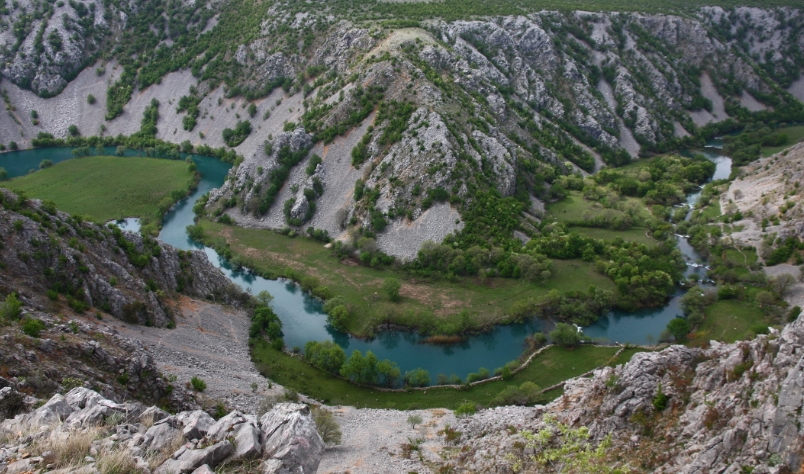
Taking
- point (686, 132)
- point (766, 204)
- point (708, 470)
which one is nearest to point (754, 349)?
point (708, 470)

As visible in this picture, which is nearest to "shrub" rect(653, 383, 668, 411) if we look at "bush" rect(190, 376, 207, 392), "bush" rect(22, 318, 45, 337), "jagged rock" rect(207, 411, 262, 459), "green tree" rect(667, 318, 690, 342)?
"jagged rock" rect(207, 411, 262, 459)

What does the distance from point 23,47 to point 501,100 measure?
459ft

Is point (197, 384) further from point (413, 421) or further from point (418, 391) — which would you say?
point (418, 391)

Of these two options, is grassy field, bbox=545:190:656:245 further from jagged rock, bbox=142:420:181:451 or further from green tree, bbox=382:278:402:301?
jagged rock, bbox=142:420:181:451

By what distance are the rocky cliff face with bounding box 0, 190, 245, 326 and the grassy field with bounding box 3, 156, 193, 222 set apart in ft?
156

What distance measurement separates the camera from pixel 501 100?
116812 millimetres

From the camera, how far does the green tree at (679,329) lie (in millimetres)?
62750

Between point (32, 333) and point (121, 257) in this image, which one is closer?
point (32, 333)

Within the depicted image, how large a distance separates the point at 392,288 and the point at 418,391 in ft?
63.0

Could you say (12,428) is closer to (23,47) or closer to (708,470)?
(708,470)

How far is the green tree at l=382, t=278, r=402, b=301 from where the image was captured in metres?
71.9

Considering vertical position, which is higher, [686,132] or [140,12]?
[140,12]

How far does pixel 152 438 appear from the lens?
2022cm

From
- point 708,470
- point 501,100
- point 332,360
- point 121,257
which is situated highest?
point 501,100
